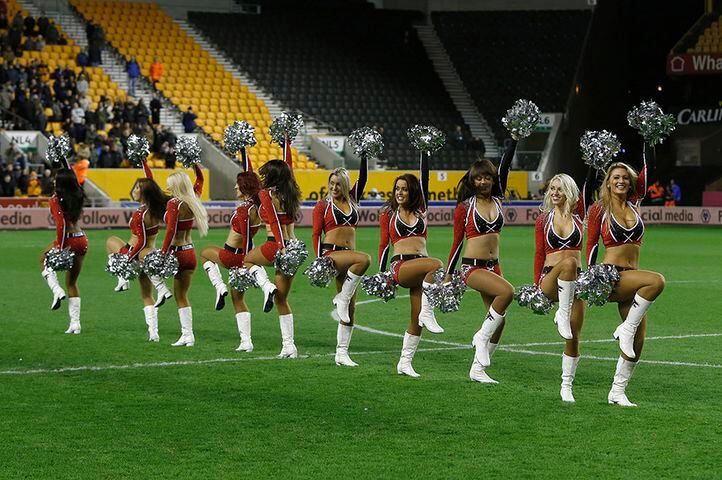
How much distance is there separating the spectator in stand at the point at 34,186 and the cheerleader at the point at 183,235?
22090 millimetres

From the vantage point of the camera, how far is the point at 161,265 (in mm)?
12242

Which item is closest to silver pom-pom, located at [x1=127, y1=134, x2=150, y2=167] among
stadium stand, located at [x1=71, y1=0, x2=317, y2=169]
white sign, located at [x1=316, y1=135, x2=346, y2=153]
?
stadium stand, located at [x1=71, y1=0, x2=317, y2=169]

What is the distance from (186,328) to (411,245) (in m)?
3.14

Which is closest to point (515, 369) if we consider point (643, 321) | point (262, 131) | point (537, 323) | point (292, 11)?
point (643, 321)

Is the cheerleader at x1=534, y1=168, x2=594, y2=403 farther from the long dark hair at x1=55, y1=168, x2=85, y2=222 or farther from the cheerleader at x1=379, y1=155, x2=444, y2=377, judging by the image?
the long dark hair at x1=55, y1=168, x2=85, y2=222

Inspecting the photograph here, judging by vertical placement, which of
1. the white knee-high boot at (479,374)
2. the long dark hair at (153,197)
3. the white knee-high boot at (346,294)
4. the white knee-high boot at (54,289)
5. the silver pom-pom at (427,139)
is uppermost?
the silver pom-pom at (427,139)

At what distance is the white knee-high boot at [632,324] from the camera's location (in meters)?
8.77

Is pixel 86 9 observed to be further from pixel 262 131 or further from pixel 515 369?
pixel 515 369

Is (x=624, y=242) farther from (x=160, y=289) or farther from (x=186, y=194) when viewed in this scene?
(x=160, y=289)

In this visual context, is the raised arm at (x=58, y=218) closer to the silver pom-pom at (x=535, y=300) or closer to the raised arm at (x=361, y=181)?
the raised arm at (x=361, y=181)

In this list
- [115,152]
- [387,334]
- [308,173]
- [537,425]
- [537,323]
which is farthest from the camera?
[308,173]

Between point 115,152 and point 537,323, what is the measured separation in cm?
2343

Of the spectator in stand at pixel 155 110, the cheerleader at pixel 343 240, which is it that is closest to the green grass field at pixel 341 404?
the cheerleader at pixel 343 240

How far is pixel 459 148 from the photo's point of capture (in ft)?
146
